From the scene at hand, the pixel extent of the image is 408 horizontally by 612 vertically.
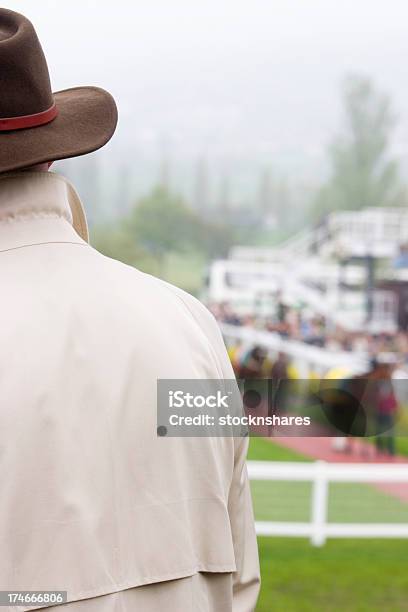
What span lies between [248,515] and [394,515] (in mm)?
7360

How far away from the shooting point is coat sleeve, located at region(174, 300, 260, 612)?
1275 millimetres

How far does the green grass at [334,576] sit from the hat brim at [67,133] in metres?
4.21

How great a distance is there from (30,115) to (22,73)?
0.17 ft

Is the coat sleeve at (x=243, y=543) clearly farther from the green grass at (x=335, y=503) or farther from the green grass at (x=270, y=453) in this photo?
the green grass at (x=270, y=453)

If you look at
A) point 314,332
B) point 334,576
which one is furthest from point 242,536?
point 314,332

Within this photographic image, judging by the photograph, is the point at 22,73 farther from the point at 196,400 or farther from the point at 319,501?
the point at 319,501

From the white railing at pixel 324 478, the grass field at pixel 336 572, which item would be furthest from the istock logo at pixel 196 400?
the white railing at pixel 324 478

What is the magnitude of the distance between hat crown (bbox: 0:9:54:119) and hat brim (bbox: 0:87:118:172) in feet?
0.10

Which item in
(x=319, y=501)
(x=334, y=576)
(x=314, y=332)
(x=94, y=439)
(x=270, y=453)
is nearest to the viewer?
(x=94, y=439)

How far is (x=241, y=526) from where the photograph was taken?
1.31m

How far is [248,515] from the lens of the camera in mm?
1322

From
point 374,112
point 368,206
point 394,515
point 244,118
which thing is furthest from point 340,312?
point 244,118

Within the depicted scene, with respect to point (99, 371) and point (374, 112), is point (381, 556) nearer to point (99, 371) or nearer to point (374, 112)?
point (99, 371)

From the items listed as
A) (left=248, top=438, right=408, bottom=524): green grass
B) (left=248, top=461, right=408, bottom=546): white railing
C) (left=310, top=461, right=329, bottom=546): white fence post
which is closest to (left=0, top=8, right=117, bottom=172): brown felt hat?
(left=248, top=461, right=408, bottom=546): white railing
